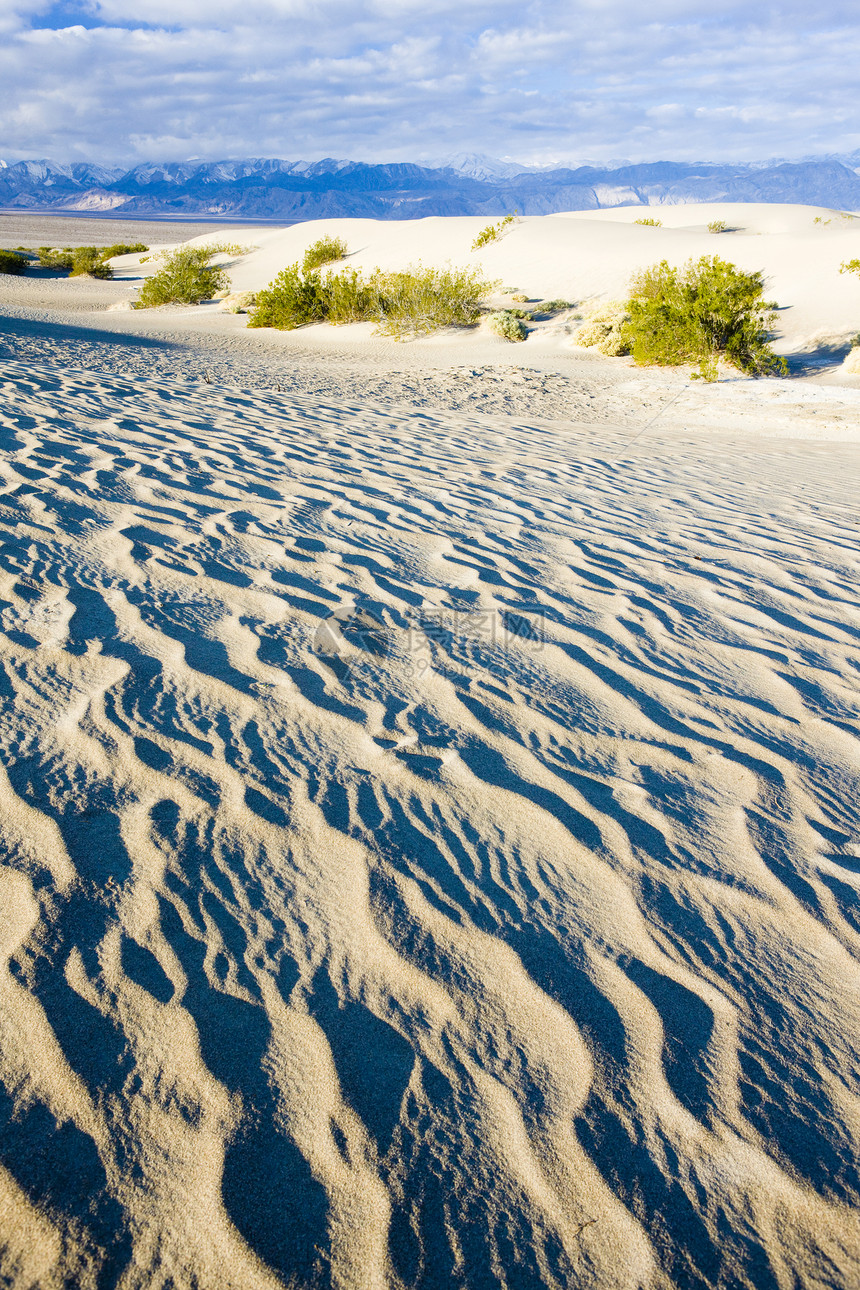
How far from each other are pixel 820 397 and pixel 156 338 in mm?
9705

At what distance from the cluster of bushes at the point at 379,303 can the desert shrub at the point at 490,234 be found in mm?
7015

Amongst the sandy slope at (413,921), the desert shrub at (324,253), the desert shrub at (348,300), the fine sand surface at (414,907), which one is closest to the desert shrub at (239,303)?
the desert shrub at (348,300)

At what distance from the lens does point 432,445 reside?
5348mm

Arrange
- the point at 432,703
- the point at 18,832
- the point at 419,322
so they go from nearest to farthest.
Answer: the point at 18,832
the point at 432,703
the point at 419,322

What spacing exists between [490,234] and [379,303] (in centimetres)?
900

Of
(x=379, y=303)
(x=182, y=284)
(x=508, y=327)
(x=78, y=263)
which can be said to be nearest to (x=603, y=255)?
(x=508, y=327)

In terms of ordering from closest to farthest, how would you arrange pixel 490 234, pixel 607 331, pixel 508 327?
pixel 607 331
pixel 508 327
pixel 490 234

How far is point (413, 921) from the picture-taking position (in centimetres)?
142

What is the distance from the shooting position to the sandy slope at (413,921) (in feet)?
3.26

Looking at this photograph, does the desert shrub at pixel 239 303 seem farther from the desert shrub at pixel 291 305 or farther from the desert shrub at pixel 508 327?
the desert shrub at pixel 508 327

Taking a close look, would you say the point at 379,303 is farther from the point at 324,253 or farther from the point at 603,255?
the point at 324,253

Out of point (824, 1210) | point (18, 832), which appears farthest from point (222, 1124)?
point (824, 1210)

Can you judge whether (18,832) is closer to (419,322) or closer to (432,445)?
(432,445)

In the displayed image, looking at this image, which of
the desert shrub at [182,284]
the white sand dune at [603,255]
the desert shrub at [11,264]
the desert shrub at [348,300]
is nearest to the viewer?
the white sand dune at [603,255]
